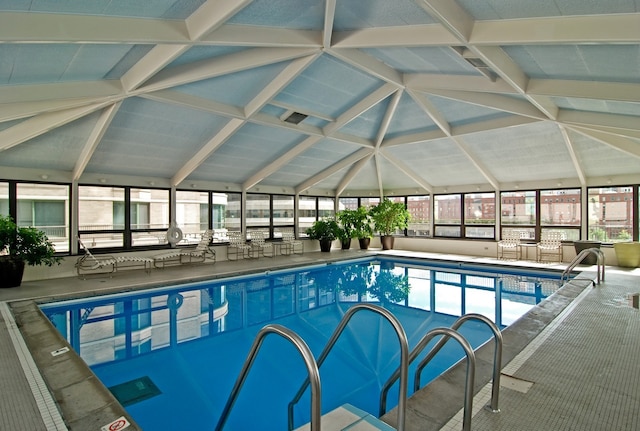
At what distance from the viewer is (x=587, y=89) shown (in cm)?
507

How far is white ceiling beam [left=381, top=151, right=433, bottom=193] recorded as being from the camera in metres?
11.8

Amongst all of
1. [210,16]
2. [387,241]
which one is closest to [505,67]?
[210,16]

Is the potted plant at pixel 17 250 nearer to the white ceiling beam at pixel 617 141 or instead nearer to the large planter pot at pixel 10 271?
the large planter pot at pixel 10 271

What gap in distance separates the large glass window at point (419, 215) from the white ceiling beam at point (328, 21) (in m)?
9.61

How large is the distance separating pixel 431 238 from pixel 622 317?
8.56m

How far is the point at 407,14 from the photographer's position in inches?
177

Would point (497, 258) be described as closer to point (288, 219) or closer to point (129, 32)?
point (288, 219)

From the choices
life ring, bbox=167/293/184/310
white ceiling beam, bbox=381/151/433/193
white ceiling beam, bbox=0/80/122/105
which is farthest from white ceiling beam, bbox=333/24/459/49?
white ceiling beam, bbox=381/151/433/193

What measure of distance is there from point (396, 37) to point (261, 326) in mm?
4888

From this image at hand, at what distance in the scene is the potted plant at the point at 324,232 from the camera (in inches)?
523

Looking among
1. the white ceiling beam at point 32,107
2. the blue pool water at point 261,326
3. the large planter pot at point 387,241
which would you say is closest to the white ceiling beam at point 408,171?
the large planter pot at point 387,241

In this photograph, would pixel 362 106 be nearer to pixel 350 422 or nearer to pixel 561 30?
pixel 561 30

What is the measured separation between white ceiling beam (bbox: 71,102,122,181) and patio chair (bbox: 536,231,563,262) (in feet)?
37.8

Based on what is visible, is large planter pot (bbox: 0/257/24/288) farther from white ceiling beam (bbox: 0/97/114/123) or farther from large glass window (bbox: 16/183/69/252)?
white ceiling beam (bbox: 0/97/114/123)
